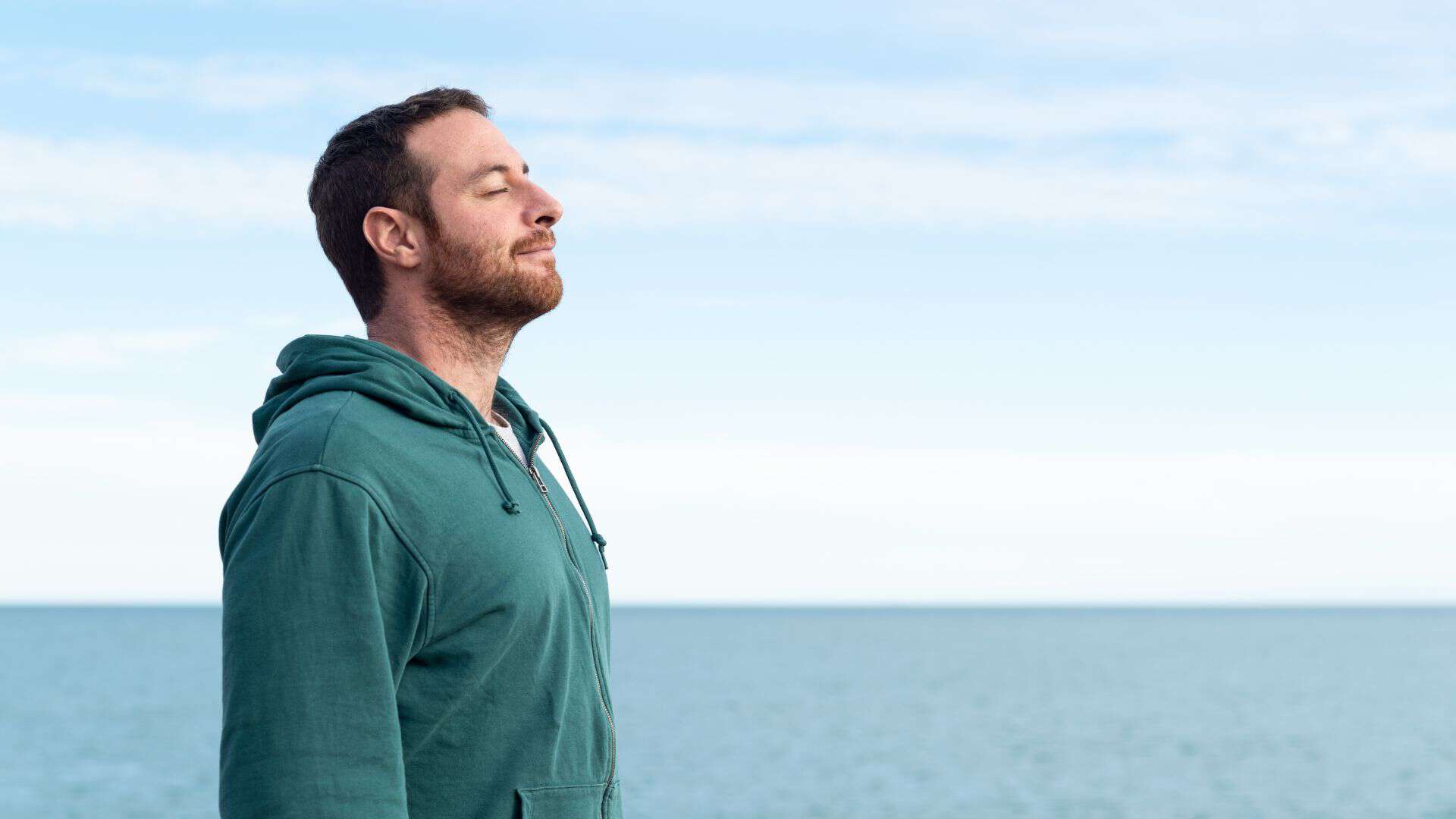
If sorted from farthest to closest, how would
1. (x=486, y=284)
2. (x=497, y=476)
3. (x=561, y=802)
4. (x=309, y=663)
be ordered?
(x=486, y=284)
(x=497, y=476)
(x=561, y=802)
(x=309, y=663)

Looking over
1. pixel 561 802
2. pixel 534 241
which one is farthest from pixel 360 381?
pixel 561 802

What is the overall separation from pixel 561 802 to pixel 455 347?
929 millimetres

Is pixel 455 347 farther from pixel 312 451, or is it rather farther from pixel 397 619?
pixel 397 619

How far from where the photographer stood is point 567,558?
270cm

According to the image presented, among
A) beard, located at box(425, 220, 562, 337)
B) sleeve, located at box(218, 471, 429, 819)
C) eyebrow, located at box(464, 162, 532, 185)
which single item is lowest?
sleeve, located at box(218, 471, 429, 819)

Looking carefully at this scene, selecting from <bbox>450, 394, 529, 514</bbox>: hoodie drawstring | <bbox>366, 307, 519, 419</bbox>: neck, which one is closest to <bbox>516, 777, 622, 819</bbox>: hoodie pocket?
<bbox>450, 394, 529, 514</bbox>: hoodie drawstring

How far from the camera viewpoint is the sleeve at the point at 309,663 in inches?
82.5

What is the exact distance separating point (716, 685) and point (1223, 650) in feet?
234

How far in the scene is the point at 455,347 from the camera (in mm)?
2834

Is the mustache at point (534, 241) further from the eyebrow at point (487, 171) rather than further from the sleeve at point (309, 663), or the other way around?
the sleeve at point (309, 663)

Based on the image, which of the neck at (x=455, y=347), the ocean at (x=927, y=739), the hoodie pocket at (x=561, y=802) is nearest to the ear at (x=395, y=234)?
the neck at (x=455, y=347)

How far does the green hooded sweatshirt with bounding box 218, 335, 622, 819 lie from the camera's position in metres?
2.13

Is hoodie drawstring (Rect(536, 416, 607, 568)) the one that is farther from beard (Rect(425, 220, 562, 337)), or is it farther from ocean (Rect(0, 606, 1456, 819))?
ocean (Rect(0, 606, 1456, 819))

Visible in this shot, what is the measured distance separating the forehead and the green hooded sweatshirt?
39 cm
